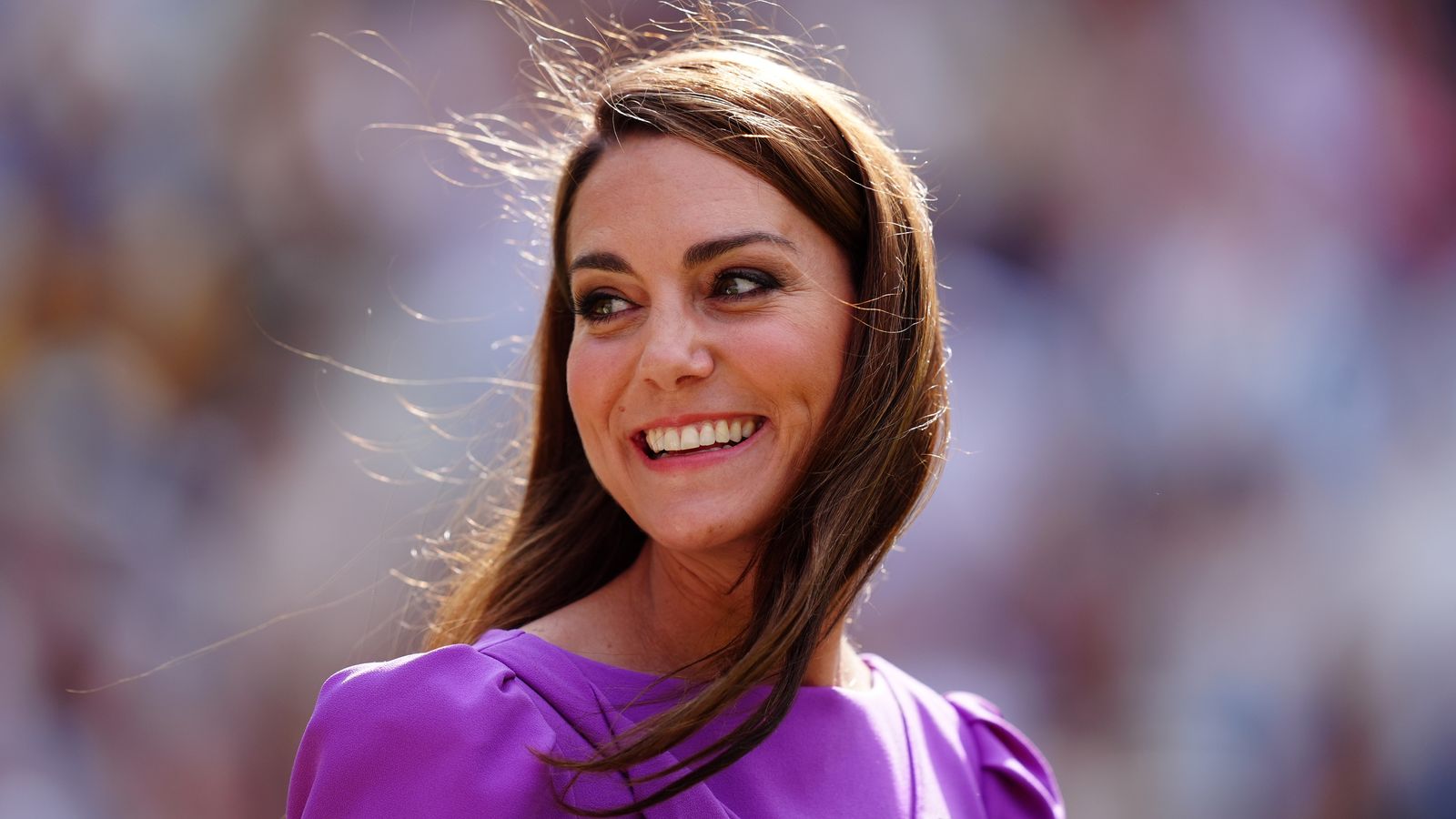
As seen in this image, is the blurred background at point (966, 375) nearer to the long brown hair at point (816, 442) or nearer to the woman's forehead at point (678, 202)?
the long brown hair at point (816, 442)

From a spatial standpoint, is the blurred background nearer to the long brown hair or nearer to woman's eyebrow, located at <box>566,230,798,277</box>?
the long brown hair

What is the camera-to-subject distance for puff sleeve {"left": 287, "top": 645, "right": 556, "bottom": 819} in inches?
56.1

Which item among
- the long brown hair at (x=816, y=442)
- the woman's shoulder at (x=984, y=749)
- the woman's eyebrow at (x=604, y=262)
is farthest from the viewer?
the woman's shoulder at (x=984, y=749)

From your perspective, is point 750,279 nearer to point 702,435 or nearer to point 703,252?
point 703,252

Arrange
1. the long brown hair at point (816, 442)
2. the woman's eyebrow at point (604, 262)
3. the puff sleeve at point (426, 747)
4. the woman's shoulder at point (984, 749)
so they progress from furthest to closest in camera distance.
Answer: the woman's shoulder at point (984, 749)
the woman's eyebrow at point (604, 262)
the long brown hair at point (816, 442)
the puff sleeve at point (426, 747)

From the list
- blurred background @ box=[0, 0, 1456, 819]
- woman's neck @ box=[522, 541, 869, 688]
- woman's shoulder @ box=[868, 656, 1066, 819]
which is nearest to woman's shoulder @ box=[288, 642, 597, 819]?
woman's neck @ box=[522, 541, 869, 688]

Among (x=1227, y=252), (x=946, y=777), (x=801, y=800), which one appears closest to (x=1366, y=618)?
(x=1227, y=252)

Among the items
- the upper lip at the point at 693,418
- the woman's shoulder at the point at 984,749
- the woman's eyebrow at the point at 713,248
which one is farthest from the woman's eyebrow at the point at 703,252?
the woman's shoulder at the point at 984,749

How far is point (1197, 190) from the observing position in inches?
172

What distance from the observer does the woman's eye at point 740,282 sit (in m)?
1.77

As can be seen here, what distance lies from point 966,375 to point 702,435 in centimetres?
260

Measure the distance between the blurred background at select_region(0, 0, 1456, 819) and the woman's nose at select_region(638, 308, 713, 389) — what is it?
2044 millimetres

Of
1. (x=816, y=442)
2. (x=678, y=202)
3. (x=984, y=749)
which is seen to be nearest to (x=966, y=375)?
(x=984, y=749)

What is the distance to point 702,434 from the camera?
5.73ft
